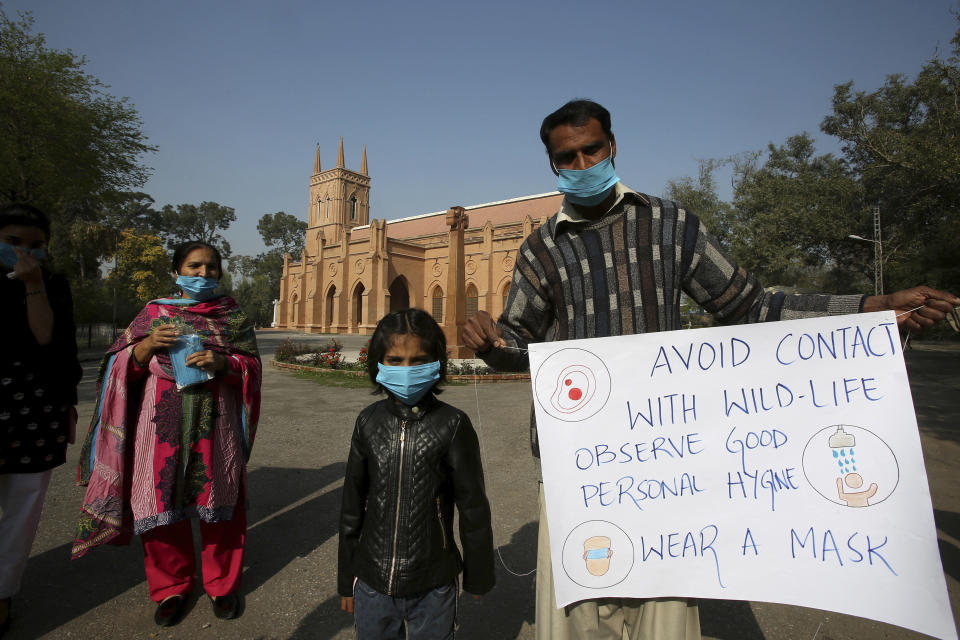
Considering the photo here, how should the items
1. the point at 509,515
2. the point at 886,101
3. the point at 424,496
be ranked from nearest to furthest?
the point at 424,496
the point at 509,515
the point at 886,101

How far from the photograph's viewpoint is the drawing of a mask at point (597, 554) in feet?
4.87

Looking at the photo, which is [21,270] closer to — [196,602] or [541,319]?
[196,602]

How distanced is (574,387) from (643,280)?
0.44m

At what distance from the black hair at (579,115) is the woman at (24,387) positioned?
2.62 m

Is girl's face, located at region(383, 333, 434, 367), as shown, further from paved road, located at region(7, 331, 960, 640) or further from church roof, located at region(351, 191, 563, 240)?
church roof, located at region(351, 191, 563, 240)

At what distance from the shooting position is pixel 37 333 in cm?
248

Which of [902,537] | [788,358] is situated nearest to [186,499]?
[788,358]

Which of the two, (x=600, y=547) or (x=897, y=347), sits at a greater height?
(x=897, y=347)

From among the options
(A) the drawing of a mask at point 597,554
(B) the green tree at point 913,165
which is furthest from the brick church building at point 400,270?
(A) the drawing of a mask at point 597,554

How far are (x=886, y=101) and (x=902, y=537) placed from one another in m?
34.2

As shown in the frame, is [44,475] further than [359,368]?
No

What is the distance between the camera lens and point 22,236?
2438 millimetres

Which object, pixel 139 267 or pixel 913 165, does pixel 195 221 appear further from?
pixel 913 165

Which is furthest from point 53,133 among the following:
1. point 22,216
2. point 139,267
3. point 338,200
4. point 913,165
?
point 338,200
